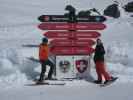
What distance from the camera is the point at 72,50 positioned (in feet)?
55.0

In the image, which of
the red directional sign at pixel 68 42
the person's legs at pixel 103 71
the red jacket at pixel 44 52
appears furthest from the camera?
the red directional sign at pixel 68 42

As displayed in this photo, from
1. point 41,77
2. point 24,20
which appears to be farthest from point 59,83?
point 24,20

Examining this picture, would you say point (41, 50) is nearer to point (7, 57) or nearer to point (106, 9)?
point (7, 57)

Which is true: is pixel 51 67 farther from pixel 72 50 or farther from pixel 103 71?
pixel 103 71

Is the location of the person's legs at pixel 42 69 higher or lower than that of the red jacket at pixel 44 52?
lower

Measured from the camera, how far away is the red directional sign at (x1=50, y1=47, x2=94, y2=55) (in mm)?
16656

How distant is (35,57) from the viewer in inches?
703

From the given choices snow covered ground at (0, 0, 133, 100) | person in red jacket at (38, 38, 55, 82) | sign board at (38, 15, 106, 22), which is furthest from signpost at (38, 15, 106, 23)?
snow covered ground at (0, 0, 133, 100)

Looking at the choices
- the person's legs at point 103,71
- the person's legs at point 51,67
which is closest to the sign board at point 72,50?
the person's legs at point 51,67

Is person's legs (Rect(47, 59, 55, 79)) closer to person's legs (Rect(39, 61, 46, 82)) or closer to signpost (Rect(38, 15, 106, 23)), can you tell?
person's legs (Rect(39, 61, 46, 82))

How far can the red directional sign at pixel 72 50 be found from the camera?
54.6ft

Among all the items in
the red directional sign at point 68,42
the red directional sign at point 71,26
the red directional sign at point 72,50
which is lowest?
the red directional sign at point 72,50

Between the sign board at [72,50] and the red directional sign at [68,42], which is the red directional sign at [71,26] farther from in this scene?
the sign board at [72,50]

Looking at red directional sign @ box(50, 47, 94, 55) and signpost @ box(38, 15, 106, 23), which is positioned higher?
signpost @ box(38, 15, 106, 23)
